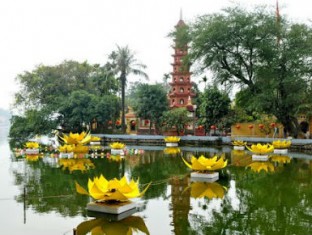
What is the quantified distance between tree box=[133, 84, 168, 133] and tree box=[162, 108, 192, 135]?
156 centimetres

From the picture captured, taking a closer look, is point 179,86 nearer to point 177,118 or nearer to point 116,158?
point 177,118

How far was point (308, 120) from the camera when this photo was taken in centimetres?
3478

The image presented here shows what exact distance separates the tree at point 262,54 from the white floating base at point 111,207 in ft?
70.8

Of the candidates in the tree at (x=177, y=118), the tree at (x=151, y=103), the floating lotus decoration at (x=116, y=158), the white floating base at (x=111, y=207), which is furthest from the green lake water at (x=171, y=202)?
the tree at (x=151, y=103)

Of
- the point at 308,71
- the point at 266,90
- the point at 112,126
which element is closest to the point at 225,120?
the point at 266,90

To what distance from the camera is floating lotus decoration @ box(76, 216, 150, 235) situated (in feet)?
26.7

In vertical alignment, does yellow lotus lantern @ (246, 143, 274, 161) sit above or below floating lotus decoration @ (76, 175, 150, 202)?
above

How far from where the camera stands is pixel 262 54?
30.0m

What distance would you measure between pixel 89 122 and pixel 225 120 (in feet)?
43.3

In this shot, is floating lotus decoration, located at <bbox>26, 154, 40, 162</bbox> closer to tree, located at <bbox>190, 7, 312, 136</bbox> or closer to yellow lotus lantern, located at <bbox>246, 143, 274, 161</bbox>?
yellow lotus lantern, located at <bbox>246, 143, 274, 161</bbox>

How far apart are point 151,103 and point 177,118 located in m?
3.55

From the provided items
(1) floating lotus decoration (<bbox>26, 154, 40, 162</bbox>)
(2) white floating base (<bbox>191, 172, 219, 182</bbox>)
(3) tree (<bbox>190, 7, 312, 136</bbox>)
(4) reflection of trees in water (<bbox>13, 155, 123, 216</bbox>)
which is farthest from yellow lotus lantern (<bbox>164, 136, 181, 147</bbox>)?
(2) white floating base (<bbox>191, 172, 219, 182</bbox>)

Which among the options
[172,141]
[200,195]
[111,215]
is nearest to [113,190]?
[111,215]

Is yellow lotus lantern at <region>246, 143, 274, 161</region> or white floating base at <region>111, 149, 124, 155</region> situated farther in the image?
white floating base at <region>111, 149, 124, 155</region>
